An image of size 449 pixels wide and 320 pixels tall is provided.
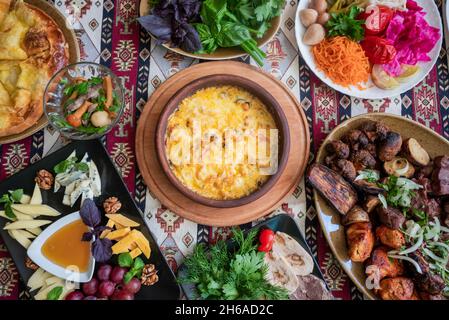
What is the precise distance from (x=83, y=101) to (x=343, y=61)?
1.65m

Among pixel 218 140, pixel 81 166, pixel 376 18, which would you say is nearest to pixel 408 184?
pixel 376 18

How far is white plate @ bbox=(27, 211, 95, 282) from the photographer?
8.78 feet

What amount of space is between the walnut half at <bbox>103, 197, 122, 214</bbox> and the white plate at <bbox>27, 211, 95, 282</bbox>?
28cm

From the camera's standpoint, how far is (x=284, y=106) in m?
3.02

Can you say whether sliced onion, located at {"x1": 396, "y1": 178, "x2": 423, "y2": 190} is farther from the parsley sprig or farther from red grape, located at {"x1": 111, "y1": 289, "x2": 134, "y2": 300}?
the parsley sprig

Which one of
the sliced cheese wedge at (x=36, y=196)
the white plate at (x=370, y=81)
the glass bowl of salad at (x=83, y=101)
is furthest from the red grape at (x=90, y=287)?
the white plate at (x=370, y=81)

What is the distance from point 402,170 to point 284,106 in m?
0.84

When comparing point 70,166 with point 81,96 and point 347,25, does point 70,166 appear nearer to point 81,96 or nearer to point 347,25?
point 81,96

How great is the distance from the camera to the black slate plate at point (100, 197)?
8.91 ft

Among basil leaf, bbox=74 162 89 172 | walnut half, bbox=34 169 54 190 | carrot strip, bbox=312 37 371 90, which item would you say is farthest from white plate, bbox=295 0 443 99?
walnut half, bbox=34 169 54 190

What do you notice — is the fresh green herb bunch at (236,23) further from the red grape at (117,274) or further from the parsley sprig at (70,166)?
the red grape at (117,274)

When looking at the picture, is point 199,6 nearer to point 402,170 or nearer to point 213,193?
point 213,193

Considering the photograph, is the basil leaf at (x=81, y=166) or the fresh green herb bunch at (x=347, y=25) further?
the fresh green herb bunch at (x=347, y=25)

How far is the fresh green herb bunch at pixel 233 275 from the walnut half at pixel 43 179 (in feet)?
3.18
